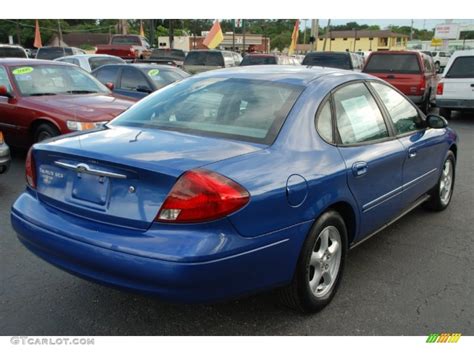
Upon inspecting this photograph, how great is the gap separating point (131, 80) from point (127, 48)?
49.5 ft

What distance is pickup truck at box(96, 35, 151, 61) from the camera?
2483 centimetres

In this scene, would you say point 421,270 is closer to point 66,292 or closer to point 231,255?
point 231,255

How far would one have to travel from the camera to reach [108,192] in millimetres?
2760

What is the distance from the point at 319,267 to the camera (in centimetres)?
326

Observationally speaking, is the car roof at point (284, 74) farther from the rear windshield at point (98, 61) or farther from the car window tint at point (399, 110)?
the rear windshield at point (98, 61)

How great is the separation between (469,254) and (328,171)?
6.40 feet

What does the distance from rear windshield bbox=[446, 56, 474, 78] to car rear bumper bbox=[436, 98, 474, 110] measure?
25.0 inches

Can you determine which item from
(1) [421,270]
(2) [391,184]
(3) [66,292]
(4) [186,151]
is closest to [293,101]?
(4) [186,151]

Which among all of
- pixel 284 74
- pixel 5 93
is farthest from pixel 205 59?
pixel 284 74

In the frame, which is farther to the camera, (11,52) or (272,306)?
(11,52)

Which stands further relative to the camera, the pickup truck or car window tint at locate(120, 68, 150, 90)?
the pickup truck

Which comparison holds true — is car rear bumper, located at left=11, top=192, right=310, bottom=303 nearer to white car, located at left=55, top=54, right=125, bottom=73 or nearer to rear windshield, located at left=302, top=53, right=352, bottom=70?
white car, located at left=55, top=54, right=125, bottom=73

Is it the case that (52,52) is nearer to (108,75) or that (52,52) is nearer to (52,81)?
(108,75)
